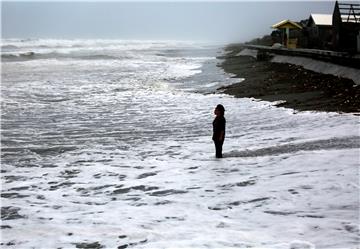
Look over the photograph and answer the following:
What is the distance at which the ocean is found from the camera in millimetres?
5820

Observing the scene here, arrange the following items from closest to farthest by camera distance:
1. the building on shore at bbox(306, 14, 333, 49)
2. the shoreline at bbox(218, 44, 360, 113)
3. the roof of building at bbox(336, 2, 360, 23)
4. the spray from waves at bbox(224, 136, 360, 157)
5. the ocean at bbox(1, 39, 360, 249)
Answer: the ocean at bbox(1, 39, 360, 249), the spray from waves at bbox(224, 136, 360, 157), the shoreline at bbox(218, 44, 360, 113), the roof of building at bbox(336, 2, 360, 23), the building on shore at bbox(306, 14, 333, 49)

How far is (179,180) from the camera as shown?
27.0 ft

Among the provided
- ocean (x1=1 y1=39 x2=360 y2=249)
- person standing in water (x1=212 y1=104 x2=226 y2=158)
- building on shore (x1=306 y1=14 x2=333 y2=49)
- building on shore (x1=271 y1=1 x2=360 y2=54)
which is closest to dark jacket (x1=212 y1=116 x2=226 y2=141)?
person standing in water (x1=212 y1=104 x2=226 y2=158)

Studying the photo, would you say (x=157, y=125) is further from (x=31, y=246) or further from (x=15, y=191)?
(x=31, y=246)

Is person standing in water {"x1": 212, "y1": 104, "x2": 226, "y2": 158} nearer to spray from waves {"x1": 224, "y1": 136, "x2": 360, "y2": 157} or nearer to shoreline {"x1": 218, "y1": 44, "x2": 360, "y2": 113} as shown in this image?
spray from waves {"x1": 224, "y1": 136, "x2": 360, "y2": 157}

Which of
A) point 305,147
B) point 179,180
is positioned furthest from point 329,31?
point 179,180

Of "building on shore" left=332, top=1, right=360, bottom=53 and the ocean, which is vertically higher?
"building on shore" left=332, top=1, right=360, bottom=53

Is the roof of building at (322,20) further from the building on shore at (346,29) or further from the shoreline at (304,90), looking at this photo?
the shoreline at (304,90)

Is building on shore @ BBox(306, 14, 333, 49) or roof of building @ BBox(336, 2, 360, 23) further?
building on shore @ BBox(306, 14, 333, 49)

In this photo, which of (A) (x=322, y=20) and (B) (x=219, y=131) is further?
(A) (x=322, y=20)

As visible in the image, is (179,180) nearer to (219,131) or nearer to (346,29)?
(219,131)

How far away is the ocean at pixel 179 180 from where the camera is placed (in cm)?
582

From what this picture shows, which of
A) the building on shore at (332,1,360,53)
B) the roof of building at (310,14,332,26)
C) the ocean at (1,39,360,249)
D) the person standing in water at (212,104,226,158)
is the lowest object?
the ocean at (1,39,360,249)

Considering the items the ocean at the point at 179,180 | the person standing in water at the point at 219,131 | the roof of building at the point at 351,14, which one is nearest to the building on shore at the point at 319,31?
the roof of building at the point at 351,14
